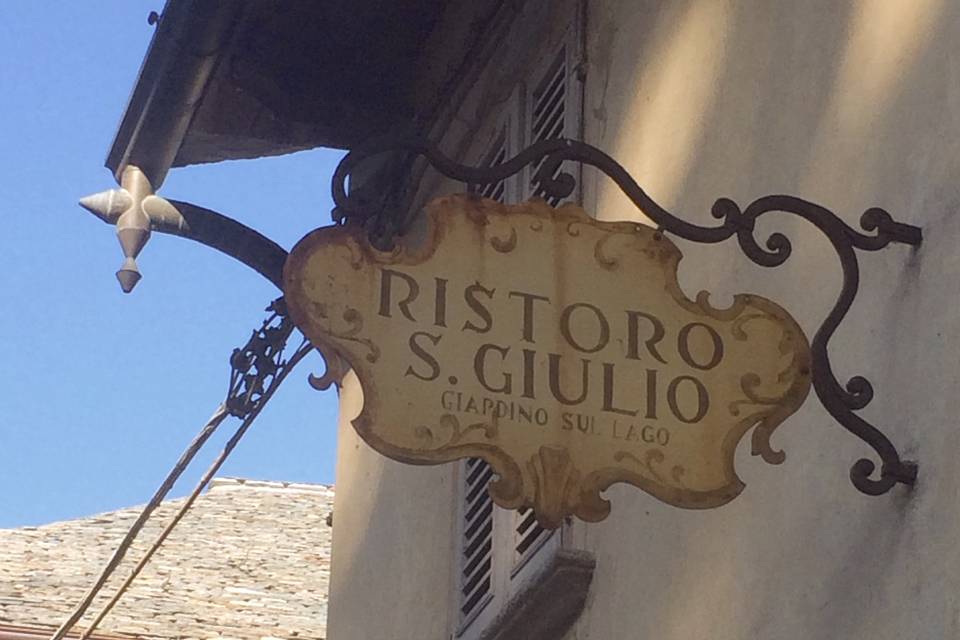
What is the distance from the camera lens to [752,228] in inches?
154

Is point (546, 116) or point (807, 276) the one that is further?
point (546, 116)

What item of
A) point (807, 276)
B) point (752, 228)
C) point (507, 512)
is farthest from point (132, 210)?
point (752, 228)

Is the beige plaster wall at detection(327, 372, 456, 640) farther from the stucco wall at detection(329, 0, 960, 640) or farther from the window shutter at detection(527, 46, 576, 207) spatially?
the stucco wall at detection(329, 0, 960, 640)

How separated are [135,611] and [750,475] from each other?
8.34 metres

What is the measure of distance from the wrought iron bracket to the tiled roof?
8.08 m

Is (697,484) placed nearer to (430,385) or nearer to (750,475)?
(430,385)

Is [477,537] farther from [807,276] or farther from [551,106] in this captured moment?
[807,276]

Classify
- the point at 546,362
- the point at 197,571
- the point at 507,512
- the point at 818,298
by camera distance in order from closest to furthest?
the point at 546,362
the point at 818,298
the point at 507,512
the point at 197,571

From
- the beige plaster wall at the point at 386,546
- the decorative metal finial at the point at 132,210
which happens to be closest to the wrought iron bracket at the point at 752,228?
the beige plaster wall at the point at 386,546

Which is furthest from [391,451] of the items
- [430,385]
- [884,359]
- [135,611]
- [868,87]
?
[135,611]

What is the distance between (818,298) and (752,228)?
0.53 meters

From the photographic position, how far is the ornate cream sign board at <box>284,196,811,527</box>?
12.3ft

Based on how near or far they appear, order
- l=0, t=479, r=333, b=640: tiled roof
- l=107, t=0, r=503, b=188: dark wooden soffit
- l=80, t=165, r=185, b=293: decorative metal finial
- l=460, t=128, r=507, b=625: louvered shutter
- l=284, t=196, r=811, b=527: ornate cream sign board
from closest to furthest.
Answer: l=284, t=196, r=811, b=527: ornate cream sign board
l=460, t=128, r=507, b=625: louvered shutter
l=107, t=0, r=503, b=188: dark wooden soffit
l=80, t=165, r=185, b=293: decorative metal finial
l=0, t=479, r=333, b=640: tiled roof

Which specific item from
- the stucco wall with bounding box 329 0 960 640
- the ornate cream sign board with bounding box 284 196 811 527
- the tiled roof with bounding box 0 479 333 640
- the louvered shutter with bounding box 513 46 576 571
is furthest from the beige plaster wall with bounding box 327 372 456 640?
the tiled roof with bounding box 0 479 333 640
